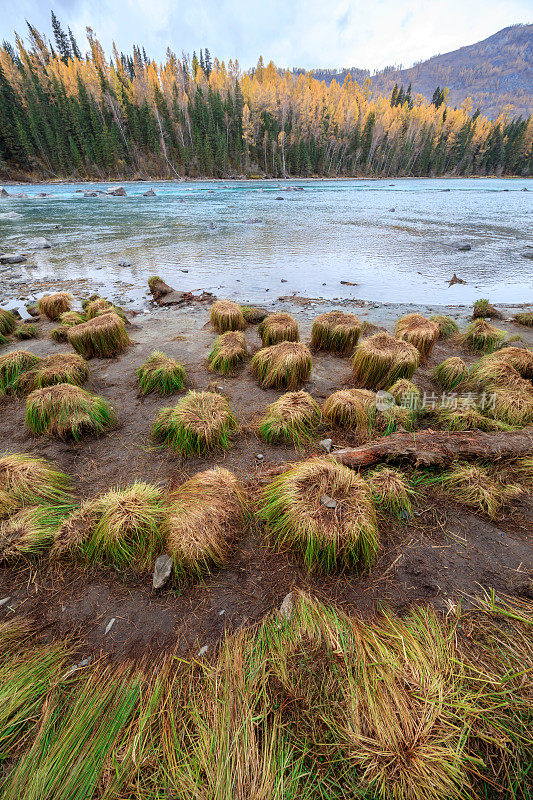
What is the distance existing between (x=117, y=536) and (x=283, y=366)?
288 cm

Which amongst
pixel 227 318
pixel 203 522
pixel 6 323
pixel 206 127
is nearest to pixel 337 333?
pixel 227 318

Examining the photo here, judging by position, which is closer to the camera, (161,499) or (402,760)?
(402,760)

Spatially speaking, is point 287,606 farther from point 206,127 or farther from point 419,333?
point 206,127

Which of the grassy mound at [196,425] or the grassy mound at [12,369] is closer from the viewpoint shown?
the grassy mound at [196,425]

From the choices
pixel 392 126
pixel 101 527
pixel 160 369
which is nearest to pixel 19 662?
pixel 101 527

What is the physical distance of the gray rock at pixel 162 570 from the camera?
2.12 metres

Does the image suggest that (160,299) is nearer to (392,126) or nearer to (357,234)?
(357,234)

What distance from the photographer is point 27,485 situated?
105 inches

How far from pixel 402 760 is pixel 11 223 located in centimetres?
2965

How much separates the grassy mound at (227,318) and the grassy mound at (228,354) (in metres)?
1.01

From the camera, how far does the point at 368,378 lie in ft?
14.8

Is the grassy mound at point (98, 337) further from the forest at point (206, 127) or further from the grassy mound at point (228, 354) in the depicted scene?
the forest at point (206, 127)

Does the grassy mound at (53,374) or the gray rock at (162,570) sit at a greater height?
the grassy mound at (53,374)

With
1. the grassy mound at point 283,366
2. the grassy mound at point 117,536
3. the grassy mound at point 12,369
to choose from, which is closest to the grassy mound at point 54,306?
the grassy mound at point 12,369
